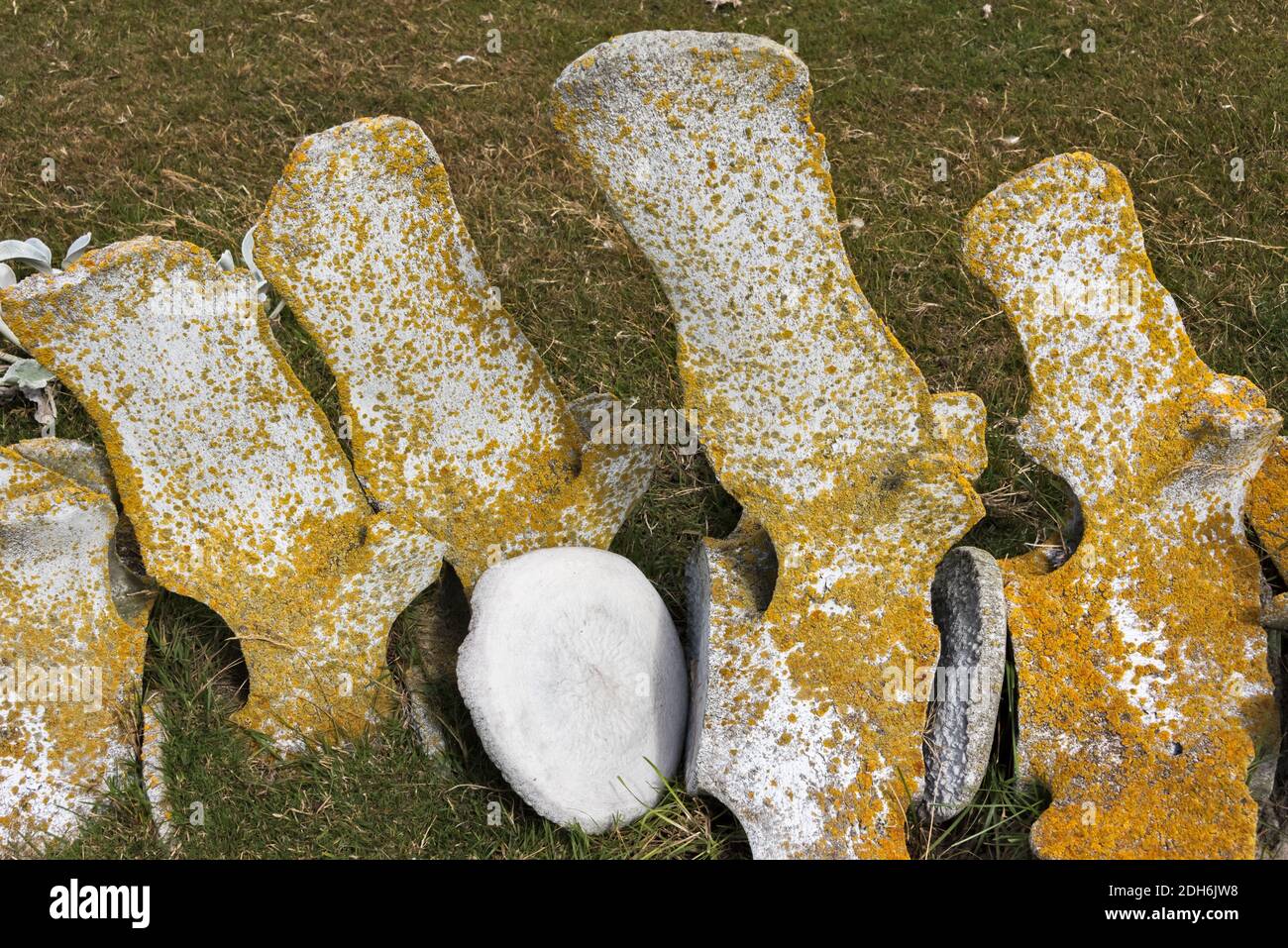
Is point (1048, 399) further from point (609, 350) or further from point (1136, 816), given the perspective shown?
point (609, 350)

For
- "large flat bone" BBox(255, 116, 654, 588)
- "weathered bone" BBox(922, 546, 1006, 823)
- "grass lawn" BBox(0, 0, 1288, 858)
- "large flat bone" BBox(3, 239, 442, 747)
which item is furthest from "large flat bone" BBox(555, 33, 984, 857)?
"large flat bone" BBox(3, 239, 442, 747)

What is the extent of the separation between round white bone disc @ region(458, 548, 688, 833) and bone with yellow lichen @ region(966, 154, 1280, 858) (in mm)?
957

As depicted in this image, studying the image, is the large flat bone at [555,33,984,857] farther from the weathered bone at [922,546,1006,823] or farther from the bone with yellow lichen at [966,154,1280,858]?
the bone with yellow lichen at [966,154,1280,858]

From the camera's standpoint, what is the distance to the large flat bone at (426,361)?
3268 mm

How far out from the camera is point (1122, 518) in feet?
10.8

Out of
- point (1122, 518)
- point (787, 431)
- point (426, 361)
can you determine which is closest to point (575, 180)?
point (426, 361)

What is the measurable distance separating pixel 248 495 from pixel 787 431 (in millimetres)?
1471

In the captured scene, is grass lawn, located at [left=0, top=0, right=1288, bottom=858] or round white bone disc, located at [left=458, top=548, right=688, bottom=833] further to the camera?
grass lawn, located at [left=0, top=0, right=1288, bottom=858]

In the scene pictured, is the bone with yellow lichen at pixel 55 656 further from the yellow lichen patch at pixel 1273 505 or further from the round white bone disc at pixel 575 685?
the yellow lichen patch at pixel 1273 505

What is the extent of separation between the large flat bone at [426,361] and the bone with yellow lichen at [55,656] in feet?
2.53

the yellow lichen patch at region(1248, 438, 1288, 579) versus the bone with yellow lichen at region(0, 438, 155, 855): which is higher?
the yellow lichen patch at region(1248, 438, 1288, 579)

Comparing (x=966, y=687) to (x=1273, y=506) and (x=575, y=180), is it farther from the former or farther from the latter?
(x=575, y=180)

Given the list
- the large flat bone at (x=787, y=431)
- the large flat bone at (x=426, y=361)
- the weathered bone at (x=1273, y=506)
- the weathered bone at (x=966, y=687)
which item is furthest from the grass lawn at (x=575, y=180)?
the weathered bone at (x=1273, y=506)

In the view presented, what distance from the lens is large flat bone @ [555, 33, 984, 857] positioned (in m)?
3.02
